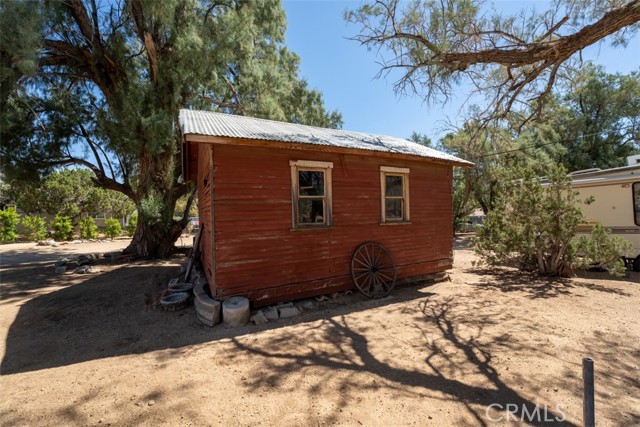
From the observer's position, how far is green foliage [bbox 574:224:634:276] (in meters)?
7.82

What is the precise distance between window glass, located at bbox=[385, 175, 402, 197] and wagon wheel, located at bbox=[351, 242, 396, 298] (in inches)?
58.9

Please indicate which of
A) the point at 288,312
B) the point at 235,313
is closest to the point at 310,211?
the point at 288,312

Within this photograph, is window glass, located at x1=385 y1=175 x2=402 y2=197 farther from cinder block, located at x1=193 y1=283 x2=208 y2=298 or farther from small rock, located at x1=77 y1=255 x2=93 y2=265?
small rock, located at x1=77 y1=255 x2=93 y2=265

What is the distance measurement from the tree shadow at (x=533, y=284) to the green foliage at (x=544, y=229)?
436mm

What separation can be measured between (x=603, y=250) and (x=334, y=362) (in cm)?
846

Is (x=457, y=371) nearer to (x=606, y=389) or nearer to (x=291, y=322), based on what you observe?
(x=606, y=389)

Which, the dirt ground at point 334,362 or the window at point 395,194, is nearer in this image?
the dirt ground at point 334,362

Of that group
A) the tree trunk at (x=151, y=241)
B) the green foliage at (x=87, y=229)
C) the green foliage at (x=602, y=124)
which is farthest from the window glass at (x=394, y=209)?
the green foliage at (x=87, y=229)

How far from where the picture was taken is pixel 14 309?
6672 mm

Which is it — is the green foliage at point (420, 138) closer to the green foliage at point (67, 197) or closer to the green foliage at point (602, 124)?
the green foliage at point (602, 124)

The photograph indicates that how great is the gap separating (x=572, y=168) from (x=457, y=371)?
26496 millimetres

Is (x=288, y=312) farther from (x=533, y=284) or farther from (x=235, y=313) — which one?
(x=533, y=284)

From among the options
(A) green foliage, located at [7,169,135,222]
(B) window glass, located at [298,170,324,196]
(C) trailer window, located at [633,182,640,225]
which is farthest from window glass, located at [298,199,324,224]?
(A) green foliage, located at [7,169,135,222]

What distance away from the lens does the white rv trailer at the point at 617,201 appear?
9203mm
